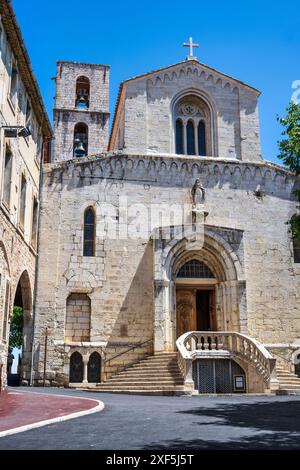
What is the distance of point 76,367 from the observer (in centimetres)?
2150

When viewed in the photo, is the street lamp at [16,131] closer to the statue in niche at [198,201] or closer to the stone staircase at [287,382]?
the statue in niche at [198,201]

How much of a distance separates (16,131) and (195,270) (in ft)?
38.0

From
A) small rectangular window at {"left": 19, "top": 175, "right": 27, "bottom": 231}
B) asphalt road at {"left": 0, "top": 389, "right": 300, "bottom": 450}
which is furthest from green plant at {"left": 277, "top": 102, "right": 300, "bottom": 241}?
small rectangular window at {"left": 19, "top": 175, "right": 27, "bottom": 231}

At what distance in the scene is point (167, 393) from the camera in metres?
17.3

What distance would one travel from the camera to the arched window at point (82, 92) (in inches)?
1411

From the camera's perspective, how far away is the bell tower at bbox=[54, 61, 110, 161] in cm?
3475

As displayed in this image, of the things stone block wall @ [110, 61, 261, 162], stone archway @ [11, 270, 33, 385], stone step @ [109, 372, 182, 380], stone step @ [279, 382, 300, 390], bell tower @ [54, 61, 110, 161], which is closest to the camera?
stone step @ [109, 372, 182, 380]

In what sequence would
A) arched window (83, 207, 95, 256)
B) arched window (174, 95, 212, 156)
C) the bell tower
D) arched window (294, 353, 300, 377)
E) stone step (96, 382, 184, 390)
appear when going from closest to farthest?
stone step (96, 382, 184, 390), arched window (294, 353, 300, 377), arched window (83, 207, 95, 256), arched window (174, 95, 212, 156), the bell tower

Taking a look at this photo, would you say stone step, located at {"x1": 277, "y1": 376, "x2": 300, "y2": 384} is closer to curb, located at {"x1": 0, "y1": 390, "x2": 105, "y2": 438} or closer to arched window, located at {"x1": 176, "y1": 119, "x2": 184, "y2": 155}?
curb, located at {"x1": 0, "y1": 390, "x2": 105, "y2": 438}

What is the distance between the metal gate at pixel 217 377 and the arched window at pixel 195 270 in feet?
17.6

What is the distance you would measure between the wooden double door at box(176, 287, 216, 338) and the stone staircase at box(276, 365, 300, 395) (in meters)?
4.12

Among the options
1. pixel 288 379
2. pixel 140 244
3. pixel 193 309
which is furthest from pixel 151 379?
pixel 193 309

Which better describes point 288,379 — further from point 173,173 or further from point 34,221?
point 34,221
